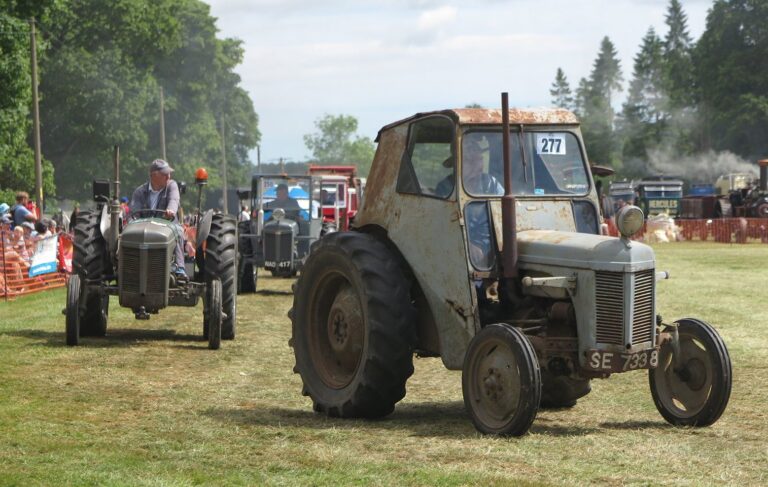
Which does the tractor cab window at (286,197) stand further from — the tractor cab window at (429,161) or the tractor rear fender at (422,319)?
the tractor cab window at (429,161)

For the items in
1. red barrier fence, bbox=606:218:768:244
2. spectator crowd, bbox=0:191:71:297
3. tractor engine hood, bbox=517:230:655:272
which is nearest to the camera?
tractor engine hood, bbox=517:230:655:272

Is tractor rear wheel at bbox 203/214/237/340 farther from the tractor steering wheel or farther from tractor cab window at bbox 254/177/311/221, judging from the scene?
tractor cab window at bbox 254/177/311/221

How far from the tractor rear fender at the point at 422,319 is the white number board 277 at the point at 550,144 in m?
1.30

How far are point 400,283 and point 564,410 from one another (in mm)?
1817

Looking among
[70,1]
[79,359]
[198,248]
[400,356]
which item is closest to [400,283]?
[400,356]

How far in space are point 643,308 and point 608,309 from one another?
261mm

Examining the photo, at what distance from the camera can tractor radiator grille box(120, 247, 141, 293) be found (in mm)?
14000

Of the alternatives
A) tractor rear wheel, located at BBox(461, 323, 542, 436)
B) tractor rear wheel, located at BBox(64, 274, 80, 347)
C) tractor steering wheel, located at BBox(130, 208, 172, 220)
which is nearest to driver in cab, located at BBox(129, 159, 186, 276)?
tractor steering wheel, located at BBox(130, 208, 172, 220)

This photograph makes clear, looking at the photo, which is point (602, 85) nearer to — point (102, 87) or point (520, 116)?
point (102, 87)

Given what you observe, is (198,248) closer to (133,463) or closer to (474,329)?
(474,329)

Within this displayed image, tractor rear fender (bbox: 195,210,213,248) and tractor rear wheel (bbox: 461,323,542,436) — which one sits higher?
tractor rear fender (bbox: 195,210,213,248)

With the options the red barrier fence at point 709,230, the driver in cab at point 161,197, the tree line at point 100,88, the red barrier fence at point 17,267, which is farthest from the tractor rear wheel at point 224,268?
the tree line at point 100,88

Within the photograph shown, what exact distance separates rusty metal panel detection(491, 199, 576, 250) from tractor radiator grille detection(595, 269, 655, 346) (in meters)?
0.98

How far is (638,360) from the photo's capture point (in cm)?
852
